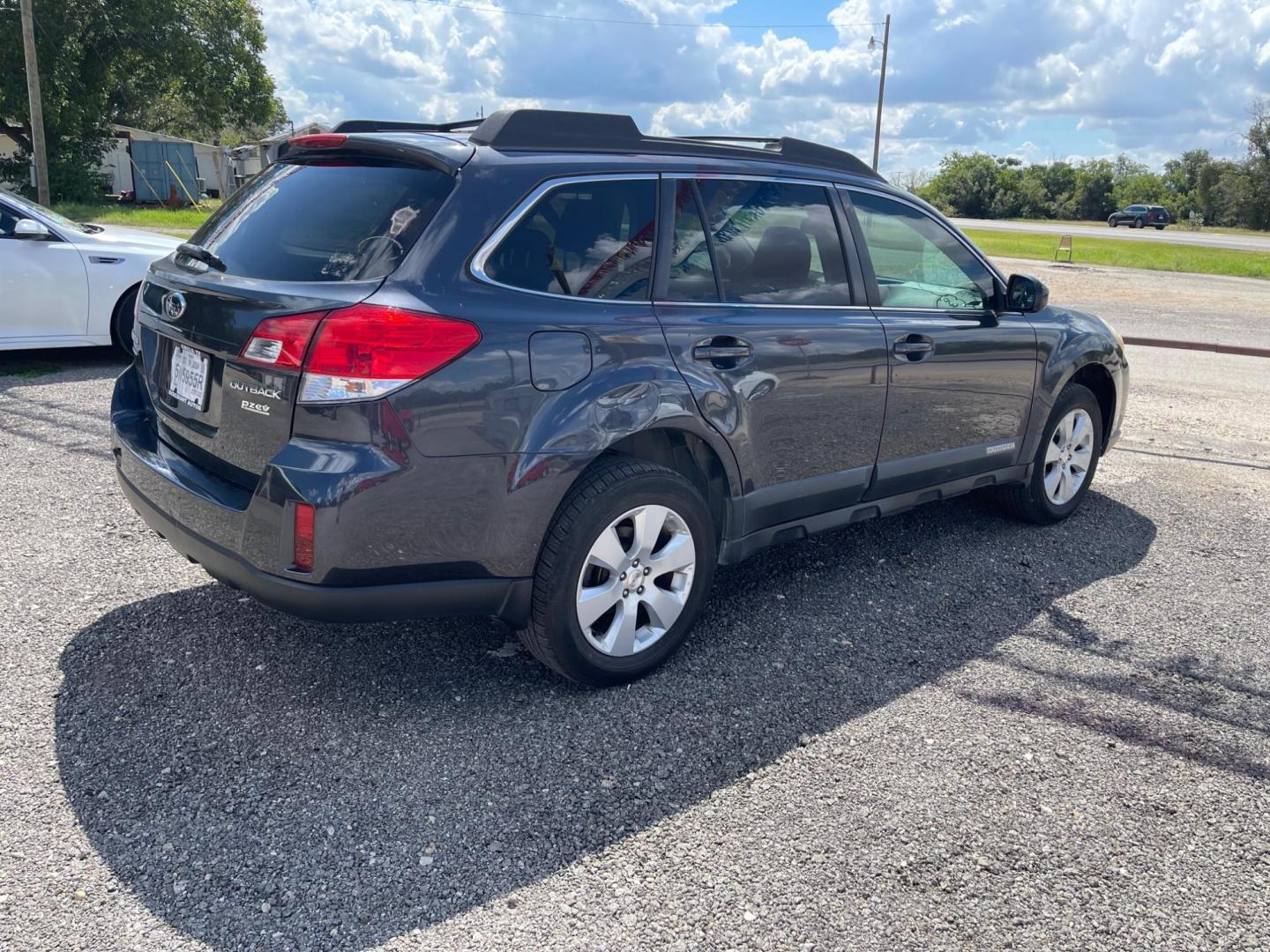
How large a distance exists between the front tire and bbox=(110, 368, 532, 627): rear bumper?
12 cm

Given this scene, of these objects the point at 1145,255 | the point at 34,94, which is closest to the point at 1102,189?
the point at 1145,255

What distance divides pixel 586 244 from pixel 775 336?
827 mm

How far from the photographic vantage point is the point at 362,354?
2.93 m

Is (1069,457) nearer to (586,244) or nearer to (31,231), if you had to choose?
(586,244)

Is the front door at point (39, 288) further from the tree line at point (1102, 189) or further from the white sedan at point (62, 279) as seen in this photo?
the tree line at point (1102, 189)

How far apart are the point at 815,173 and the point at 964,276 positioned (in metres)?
0.99

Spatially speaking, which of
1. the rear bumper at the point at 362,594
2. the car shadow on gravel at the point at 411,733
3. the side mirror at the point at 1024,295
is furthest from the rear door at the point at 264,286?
the side mirror at the point at 1024,295

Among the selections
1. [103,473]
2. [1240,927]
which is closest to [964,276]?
[1240,927]

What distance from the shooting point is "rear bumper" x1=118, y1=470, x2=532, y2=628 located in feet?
10.00

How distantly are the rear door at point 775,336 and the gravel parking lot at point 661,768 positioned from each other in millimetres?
631

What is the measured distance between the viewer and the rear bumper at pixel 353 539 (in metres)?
2.95

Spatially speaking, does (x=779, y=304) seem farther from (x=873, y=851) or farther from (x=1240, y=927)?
(x=1240, y=927)

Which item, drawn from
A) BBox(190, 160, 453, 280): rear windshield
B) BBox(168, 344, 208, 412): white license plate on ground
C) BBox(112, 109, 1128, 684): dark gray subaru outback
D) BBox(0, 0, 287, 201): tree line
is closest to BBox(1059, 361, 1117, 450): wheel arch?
BBox(112, 109, 1128, 684): dark gray subaru outback

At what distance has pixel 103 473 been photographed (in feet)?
18.7
